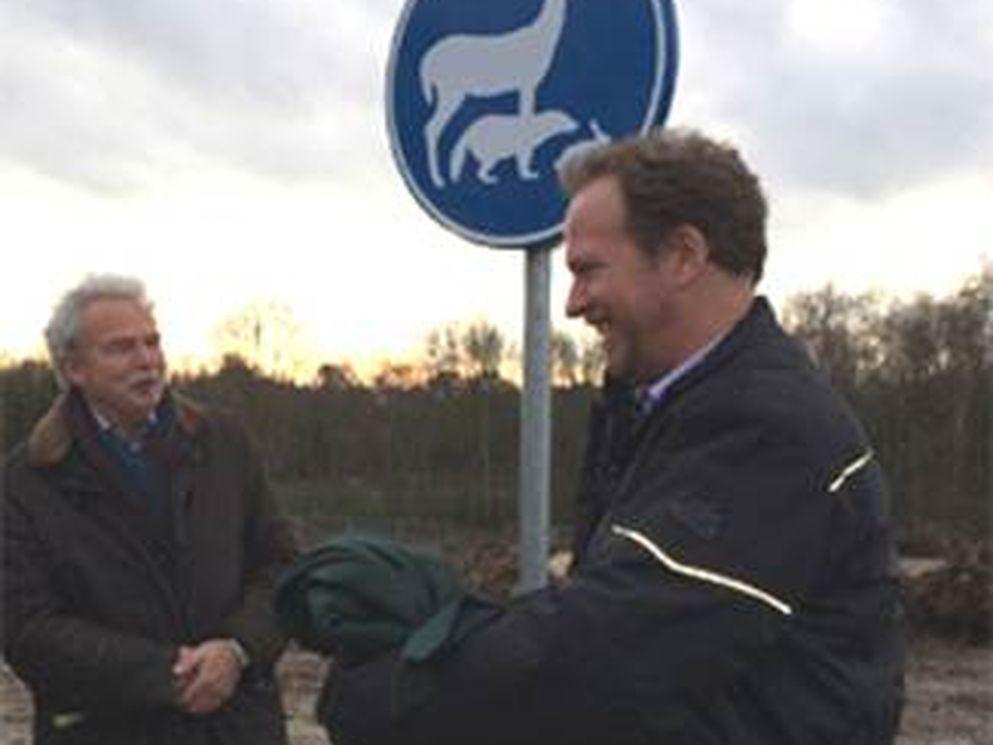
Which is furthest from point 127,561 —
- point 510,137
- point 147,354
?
point 510,137

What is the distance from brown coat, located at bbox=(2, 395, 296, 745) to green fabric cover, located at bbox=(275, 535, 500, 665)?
6.68ft

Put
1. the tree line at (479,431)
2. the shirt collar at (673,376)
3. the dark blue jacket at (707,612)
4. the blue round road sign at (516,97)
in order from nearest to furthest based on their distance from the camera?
the dark blue jacket at (707,612) → the shirt collar at (673,376) → the blue round road sign at (516,97) → the tree line at (479,431)

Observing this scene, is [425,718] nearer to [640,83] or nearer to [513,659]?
[513,659]

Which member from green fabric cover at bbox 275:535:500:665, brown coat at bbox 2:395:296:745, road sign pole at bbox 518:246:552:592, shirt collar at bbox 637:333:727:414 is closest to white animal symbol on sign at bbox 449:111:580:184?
road sign pole at bbox 518:246:552:592

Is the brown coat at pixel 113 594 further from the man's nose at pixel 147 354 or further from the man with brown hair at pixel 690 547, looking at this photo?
the man with brown hair at pixel 690 547

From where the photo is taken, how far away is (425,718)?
2.44 metres

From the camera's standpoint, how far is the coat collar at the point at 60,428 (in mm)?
4680

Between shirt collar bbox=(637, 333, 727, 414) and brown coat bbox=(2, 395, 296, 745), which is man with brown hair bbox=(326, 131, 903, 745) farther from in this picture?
brown coat bbox=(2, 395, 296, 745)

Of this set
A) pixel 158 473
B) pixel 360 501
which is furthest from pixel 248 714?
pixel 360 501

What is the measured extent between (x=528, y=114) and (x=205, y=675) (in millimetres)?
1505

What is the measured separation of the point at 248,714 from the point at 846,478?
2.59 metres

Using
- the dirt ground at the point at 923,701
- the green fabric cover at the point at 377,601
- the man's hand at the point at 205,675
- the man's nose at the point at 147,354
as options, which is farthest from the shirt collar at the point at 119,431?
the dirt ground at the point at 923,701

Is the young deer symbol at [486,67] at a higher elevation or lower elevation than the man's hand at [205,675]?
higher

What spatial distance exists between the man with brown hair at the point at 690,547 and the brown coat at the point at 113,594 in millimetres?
2108
